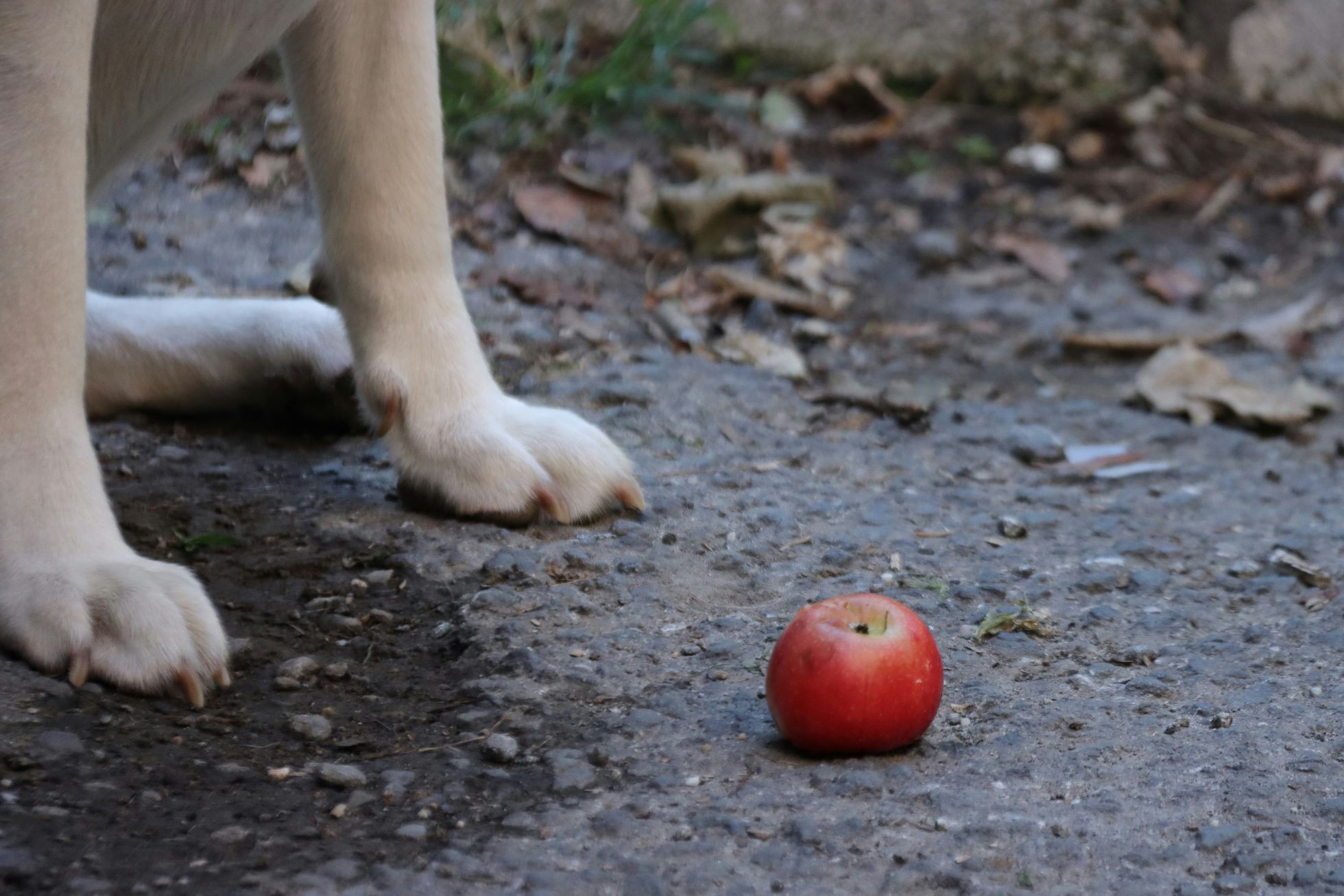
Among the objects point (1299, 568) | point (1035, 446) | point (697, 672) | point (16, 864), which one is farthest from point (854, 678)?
point (1035, 446)

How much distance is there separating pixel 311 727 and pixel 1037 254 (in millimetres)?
3345

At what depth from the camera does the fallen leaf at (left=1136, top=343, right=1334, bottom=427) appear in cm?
342

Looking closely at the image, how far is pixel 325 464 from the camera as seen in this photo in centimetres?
261

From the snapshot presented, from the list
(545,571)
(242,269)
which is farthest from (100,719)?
(242,269)

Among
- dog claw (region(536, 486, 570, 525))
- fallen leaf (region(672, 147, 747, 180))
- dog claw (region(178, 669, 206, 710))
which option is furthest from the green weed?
→ dog claw (region(178, 669, 206, 710))

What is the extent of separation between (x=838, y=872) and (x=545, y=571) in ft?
2.65

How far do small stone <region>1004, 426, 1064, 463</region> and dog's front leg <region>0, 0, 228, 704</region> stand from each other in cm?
179

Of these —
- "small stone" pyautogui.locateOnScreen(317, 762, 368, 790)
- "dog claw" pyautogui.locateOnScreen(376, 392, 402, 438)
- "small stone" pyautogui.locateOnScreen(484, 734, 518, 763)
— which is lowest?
"small stone" pyautogui.locateOnScreen(484, 734, 518, 763)

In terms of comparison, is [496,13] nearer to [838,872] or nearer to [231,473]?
[231,473]

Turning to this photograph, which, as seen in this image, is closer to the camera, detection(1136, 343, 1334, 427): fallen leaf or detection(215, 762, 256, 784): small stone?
detection(215, 762, 256, 784): small stone

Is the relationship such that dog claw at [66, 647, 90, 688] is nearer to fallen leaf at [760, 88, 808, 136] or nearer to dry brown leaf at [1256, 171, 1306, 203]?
fallen leaf at [760, 88, 808, 136]

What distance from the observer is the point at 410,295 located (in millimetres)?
2346

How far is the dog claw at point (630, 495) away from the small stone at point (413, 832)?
0.89 m

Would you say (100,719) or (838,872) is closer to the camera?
(838,872)
